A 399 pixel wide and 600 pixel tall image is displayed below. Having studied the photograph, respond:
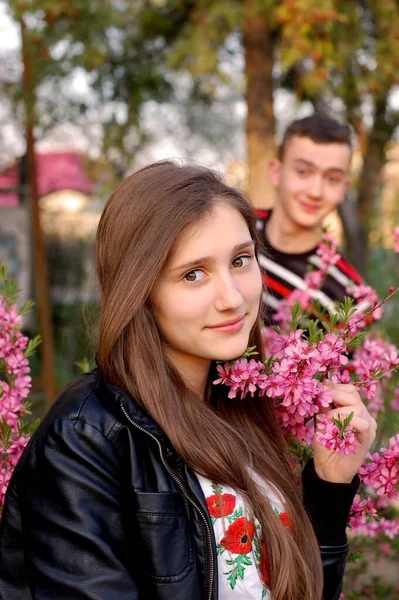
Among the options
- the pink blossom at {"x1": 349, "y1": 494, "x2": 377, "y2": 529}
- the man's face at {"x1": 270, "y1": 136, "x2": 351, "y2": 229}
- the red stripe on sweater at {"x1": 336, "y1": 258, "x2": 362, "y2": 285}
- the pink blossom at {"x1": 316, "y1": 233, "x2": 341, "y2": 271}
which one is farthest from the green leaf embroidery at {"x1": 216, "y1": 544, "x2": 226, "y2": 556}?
the man's face at {"x1": 270, "y1": 136, "x2": 351, "y2": 229}

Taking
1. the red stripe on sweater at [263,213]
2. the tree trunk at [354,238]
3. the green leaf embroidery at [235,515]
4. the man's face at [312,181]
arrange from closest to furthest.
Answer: the green leaf embroidery at [235,515] → the man's face at [312,181] → the red stripe on sweater at [263,213] → the tree trunk at [354,238]

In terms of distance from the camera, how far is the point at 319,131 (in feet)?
12.1

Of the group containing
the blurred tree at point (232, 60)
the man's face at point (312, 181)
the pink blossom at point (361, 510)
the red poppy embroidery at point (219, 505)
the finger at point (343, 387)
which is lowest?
the pink blossom at point (361, 510)

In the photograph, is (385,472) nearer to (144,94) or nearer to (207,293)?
(207,293)

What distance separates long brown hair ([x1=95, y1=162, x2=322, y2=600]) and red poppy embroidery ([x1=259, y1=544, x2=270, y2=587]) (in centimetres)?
1

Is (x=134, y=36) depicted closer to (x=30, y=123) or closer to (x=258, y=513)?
(x=30, y=123)

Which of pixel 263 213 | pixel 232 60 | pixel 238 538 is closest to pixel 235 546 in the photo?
pixel 238 538

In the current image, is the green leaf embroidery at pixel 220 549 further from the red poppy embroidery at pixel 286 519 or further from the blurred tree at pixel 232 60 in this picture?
the blurred tree at pixel 232 60

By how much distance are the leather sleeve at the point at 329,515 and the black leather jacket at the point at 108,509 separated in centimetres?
36

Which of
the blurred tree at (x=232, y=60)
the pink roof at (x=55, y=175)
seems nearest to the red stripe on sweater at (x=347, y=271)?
the blurred tree at (x=232, y=60)

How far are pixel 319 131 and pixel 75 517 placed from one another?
2.52m

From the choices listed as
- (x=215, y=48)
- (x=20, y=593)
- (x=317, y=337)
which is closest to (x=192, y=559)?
(x=20, y=593)

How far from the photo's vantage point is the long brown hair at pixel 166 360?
70.6 inches

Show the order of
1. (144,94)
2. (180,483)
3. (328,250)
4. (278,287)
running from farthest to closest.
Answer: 1. (144,94)
2. (278,287)
3. (328,250)
4. (180,483)
